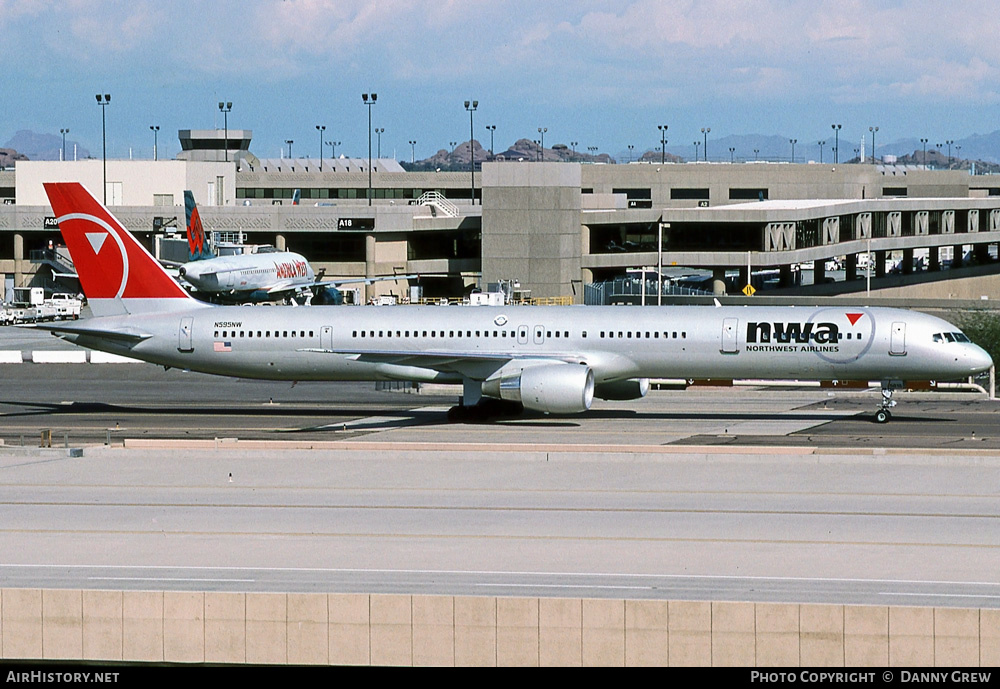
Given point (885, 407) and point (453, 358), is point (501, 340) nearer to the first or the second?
point (453, 358)

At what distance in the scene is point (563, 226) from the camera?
109000 millimetres

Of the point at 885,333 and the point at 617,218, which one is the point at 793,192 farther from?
the point at 885,333

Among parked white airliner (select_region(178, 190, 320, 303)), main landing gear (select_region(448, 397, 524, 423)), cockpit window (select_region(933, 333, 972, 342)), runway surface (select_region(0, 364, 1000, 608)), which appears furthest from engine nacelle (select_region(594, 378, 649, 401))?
parked white airliner (select_region(178, 190, 320, 303))

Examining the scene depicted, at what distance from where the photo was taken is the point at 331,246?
130750 millimetres

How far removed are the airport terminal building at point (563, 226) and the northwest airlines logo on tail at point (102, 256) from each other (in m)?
36.3

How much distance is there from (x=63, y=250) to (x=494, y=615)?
358ft

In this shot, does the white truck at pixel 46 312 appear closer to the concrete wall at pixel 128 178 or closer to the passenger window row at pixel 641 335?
the concrete wall at pixel 128 178

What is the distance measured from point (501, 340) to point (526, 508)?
748 inches

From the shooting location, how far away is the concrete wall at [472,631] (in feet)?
68.2

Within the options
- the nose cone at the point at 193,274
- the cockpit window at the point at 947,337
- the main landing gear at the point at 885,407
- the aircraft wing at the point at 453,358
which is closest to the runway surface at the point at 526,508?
the main landing gear at the point at 885,407

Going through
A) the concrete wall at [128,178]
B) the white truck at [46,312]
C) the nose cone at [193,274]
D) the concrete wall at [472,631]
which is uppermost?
the concrete wall at [128,178]

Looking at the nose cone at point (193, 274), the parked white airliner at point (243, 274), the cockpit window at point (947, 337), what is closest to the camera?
the cockpit window at point (947, 337)
